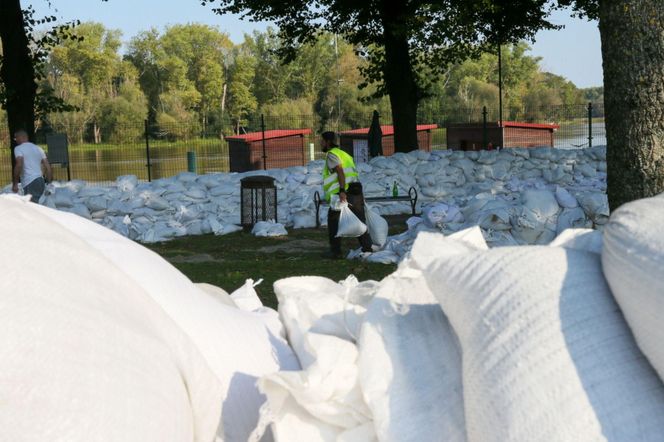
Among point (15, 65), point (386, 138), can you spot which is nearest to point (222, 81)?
point (386, 138)

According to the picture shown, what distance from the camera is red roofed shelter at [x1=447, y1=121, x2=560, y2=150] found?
3088cm

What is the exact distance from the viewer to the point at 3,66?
17234 millimetres

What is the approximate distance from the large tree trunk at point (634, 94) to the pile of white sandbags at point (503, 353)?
4411 mm

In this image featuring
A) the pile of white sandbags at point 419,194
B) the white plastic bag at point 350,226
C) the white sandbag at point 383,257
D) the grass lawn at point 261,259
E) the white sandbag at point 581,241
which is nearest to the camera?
the white sandbag at point 581,241

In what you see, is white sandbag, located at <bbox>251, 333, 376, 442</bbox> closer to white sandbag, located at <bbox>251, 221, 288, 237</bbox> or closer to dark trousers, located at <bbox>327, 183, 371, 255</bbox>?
dark trousers, located at <bbox>327, 183, 371, 255</bbox>

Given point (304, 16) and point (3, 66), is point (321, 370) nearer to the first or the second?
point (3, 66)

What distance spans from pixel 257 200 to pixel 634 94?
889 cm

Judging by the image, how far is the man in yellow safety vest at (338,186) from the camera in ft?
34.9

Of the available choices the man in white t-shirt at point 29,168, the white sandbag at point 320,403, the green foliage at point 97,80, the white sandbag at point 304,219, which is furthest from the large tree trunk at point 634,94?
the green foliage at point 97,80

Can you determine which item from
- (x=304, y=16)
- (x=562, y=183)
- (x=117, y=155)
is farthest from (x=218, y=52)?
(x=562, y=183)

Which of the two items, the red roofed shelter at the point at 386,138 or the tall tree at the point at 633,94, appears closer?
the tall tree at the point at 633,94

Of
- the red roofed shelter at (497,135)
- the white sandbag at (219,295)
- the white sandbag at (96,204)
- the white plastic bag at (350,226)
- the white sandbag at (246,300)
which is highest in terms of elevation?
the red roofed shelter at (497,135)

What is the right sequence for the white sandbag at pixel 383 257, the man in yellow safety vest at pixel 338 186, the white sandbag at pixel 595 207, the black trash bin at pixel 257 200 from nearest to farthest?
the white sandbag at pixel 595 207, the white sandbag at pixel 383 257, the man in yellow safety vest at pixel 338 186, the black trash bin at pixel 257 200

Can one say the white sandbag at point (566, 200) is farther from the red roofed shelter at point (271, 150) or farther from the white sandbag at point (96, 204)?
the red roofed shelter at point (271, 150)
